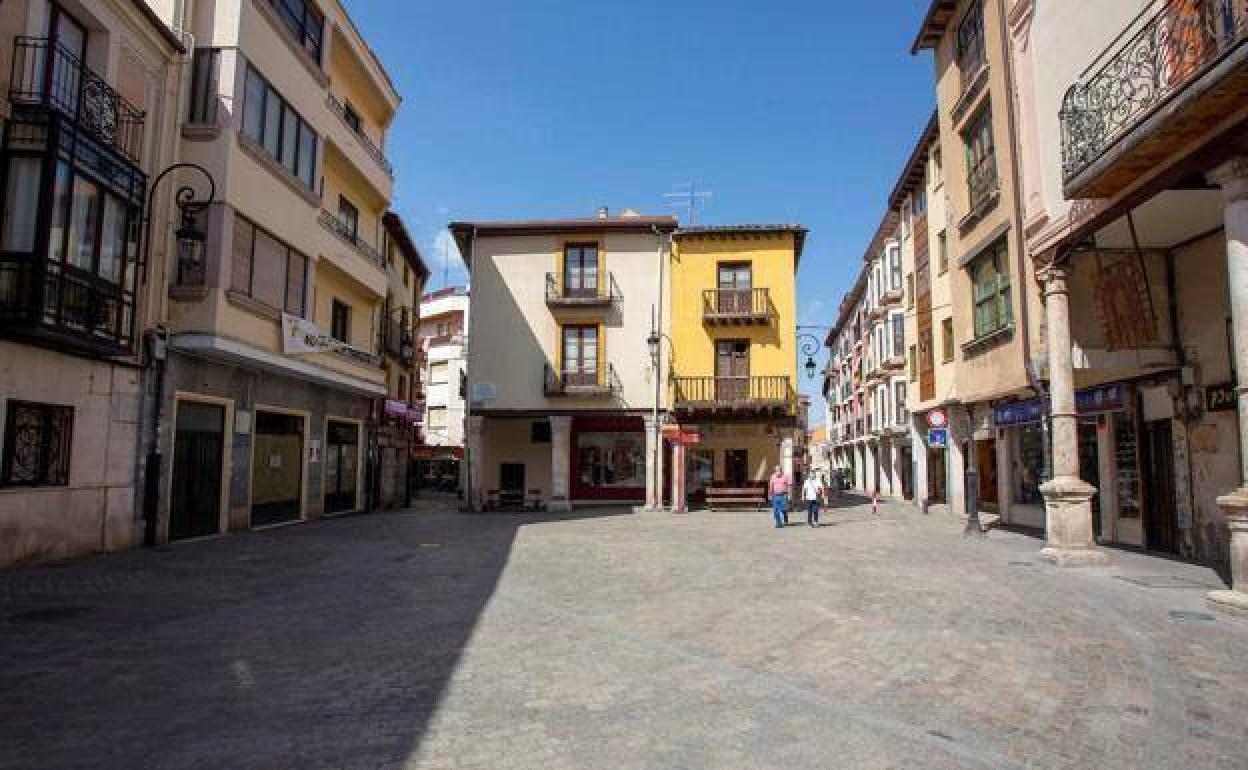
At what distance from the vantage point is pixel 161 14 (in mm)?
14461

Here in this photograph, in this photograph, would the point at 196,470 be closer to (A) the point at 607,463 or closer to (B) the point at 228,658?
(B) the point at 228,658

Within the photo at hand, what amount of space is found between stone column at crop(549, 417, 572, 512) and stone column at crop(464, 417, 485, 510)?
2.69 metres

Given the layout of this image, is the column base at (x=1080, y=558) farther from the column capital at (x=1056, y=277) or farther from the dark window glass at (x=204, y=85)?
the dark window glass at (x=204, y=85)

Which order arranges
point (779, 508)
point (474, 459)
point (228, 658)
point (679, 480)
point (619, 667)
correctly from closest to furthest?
1. point (619, 667)
2. point (228, 658)
3. point (779, 508)
4. point (679, 480)
5. point (474, 459)

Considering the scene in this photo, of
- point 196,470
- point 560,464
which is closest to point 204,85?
point 196,470

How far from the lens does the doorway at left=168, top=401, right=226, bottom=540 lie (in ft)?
47.5

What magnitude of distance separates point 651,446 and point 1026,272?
14121mm

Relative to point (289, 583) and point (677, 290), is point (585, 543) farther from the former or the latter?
point (677, 290)

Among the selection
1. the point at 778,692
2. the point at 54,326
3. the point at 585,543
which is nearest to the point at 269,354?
the point at 54,326

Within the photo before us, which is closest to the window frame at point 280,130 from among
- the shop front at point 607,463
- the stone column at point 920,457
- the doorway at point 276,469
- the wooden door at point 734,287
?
the doorway at point 276,469

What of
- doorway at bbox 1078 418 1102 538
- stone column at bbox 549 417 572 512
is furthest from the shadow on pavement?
Result: stone column at bbox 549 417 572 512

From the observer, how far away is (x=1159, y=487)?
13.1 meters

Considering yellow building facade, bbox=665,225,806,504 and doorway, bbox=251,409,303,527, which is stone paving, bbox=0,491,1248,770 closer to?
doorway, bbox=251,409,303,527

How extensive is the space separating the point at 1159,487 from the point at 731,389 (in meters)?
14.7
